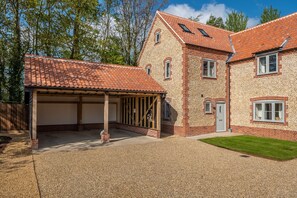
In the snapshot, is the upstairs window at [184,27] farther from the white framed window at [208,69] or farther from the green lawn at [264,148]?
the green lawn at [264,148]

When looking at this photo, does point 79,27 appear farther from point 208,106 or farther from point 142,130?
point 208,106

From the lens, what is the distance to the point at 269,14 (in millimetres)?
35750

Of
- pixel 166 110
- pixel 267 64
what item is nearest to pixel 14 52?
pixel 166 110

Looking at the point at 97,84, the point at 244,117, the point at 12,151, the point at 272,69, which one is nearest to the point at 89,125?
the point at 97,84

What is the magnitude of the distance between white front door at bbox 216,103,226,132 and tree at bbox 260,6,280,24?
27171 mm

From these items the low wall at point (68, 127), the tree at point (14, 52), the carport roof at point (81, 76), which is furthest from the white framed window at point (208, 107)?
the tree at point (14, 52)

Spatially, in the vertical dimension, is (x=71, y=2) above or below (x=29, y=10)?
above

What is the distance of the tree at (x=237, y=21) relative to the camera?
117ft

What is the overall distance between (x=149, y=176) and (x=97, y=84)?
6938mm

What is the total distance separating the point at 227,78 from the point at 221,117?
3020 millimetres

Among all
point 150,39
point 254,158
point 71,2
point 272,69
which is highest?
point 71,2

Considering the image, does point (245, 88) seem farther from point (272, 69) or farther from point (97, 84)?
point (97, 84)

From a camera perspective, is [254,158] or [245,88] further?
[245,88]

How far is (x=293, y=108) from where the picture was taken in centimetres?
1243
